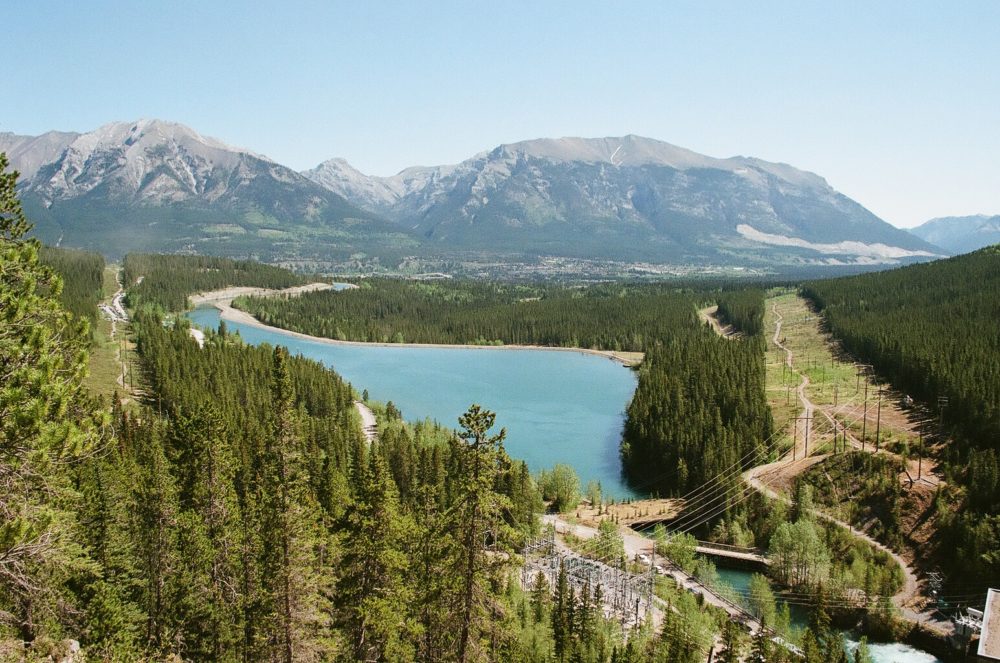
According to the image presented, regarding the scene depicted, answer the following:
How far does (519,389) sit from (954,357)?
60.8m

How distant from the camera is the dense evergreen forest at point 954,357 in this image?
48.3 metres

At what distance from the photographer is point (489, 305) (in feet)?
640

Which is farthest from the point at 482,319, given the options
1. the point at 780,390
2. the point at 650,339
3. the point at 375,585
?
the point at 375,585

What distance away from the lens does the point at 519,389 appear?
114 metres

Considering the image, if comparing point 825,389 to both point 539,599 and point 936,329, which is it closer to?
point 936,329

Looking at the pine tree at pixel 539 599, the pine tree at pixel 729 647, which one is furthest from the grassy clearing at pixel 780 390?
the pine tree at pixel 539 599

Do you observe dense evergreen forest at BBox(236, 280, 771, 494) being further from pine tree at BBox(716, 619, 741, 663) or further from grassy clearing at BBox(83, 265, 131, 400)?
grassy clearing at BBox(83, 265, 131, 400)

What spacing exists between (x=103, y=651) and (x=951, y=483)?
5733 centimetres

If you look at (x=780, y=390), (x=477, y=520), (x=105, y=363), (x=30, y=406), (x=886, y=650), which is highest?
(x=30, y=406)

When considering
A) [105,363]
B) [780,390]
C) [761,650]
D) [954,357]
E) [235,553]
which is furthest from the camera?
[105,363]

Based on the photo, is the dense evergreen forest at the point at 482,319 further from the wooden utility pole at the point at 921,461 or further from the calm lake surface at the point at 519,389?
the wooden utility pole at the point at 921,461

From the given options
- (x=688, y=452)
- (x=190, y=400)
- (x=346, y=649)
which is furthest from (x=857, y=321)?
(x=346, y=649)

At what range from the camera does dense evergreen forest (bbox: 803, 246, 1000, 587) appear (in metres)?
48.3

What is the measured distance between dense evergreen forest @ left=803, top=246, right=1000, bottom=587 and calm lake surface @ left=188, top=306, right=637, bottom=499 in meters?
27.7
